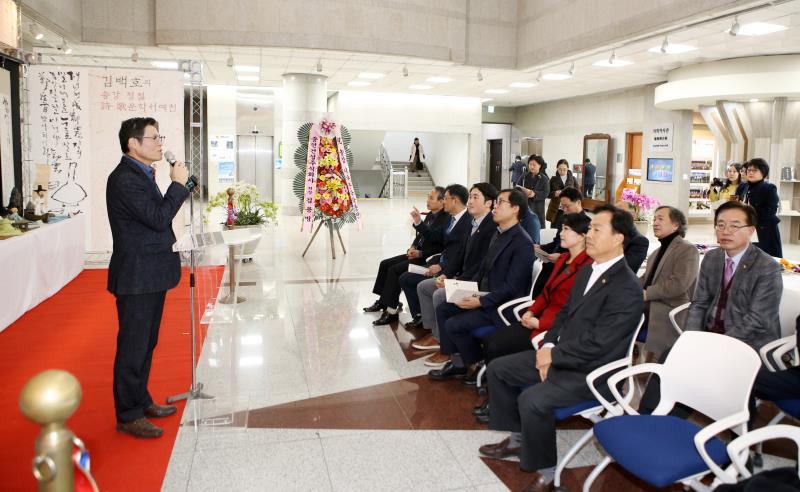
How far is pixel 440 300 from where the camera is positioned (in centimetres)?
497

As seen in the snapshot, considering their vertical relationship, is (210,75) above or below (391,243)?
above

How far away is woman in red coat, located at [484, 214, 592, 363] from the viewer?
3717mm

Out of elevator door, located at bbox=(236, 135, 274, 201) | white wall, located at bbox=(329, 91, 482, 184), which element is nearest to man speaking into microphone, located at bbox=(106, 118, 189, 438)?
white wall, located at bbox=(329, 91, 482, 184)

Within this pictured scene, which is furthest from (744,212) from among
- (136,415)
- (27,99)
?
(27,99)

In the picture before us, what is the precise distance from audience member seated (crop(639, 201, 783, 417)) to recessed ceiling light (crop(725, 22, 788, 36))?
21.4 feet

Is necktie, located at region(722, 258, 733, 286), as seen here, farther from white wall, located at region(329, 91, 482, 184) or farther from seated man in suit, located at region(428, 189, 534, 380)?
white wall, located at region(329, 91, 482, 184)

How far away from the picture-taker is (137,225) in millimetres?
3412

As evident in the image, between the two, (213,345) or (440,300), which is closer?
(440,300)

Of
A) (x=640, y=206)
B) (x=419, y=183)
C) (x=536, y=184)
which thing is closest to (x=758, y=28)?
(x=640, y=206)

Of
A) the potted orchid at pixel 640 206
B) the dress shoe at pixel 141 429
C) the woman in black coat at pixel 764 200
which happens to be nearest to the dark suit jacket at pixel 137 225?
the dress shoe at pixel 141 429

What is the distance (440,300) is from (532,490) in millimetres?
2159

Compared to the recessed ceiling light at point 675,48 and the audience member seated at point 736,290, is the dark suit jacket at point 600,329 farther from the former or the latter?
the recessed ceiling light at point 675,48

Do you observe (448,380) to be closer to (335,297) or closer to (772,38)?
(335,297)

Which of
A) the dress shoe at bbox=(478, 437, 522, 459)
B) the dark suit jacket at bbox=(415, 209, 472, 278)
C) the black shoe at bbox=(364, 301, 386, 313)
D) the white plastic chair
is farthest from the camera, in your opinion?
the black shoe at bbox=(364, 301, 386, 313)
